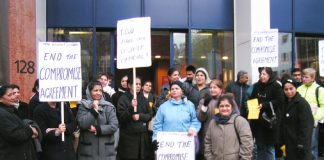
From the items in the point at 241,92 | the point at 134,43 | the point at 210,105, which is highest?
the point at 134,43

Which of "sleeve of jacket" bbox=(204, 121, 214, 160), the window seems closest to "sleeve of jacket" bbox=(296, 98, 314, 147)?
"sleeve of jacket" bbox=(204, 121, 214, 160)

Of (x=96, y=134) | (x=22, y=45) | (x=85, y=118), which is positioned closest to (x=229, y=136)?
(x=96, y=134)

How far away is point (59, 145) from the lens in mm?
7438

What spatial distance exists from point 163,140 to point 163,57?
709cm

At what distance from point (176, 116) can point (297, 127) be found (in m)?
2.24

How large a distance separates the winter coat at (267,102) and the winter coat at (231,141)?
236 centimetres

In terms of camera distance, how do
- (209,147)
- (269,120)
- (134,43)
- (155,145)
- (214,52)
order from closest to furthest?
(209,147), (155,145), (134,43), (269,120), (214,52)

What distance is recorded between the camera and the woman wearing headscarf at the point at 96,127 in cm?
763

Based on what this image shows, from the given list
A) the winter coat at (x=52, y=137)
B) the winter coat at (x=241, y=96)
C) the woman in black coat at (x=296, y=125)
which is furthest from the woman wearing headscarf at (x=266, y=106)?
the winter coat at (x=52, y=137)

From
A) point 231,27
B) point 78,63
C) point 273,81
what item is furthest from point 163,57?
point 78,63

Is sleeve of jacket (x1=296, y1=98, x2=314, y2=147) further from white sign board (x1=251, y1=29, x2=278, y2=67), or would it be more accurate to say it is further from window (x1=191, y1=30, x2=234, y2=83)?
window (x1=191, y1=30, x2=234, y2=83)

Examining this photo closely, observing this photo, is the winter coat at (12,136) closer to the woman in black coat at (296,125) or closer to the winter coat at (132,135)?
the winter coat at (132,135)

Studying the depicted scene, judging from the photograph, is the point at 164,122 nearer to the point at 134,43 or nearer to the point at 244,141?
the point at 134,43

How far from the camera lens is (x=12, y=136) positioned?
6516 mm
